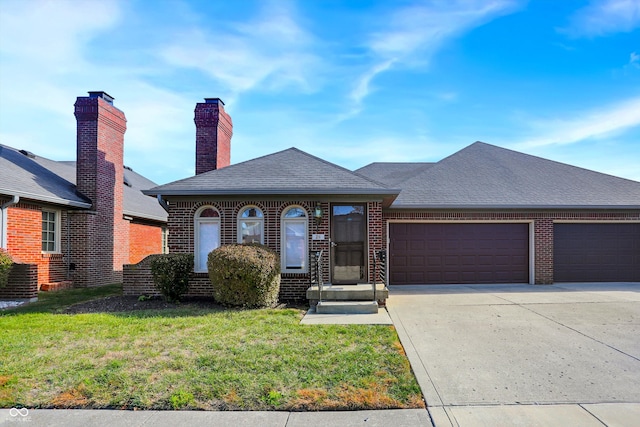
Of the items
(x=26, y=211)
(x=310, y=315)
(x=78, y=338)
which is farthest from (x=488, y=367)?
(x=26, y=211)

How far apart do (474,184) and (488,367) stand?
887 cm

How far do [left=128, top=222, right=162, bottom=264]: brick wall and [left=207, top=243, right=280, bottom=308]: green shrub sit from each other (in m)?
7.78

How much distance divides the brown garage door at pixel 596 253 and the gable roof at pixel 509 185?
0.97 meters

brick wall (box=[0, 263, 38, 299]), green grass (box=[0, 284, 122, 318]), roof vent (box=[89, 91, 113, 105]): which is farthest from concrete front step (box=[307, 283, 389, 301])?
roof vent (box=[89, 91, 113, 105])

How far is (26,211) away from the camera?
10.4 meters

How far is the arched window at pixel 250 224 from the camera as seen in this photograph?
9.42 metres

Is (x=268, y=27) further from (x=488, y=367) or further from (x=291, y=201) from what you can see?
(x=488, y=367)

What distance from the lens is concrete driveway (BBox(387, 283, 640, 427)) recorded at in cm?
361

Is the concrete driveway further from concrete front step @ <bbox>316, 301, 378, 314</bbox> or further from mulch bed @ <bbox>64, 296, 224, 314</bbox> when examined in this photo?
mulch bed @ <bbox>64, 296, 224, 314</bbox>

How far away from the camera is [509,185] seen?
12477 mm

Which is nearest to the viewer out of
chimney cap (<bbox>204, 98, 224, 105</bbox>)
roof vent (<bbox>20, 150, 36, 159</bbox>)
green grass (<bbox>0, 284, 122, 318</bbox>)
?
green grass (<bbox>0, 284, 122, 318</bbox>)

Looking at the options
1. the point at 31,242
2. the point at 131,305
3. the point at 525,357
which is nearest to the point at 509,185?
the point at 525,357

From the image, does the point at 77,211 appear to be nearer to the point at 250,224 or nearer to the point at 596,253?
the point at 250,224

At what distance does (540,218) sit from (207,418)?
37.3 ft
